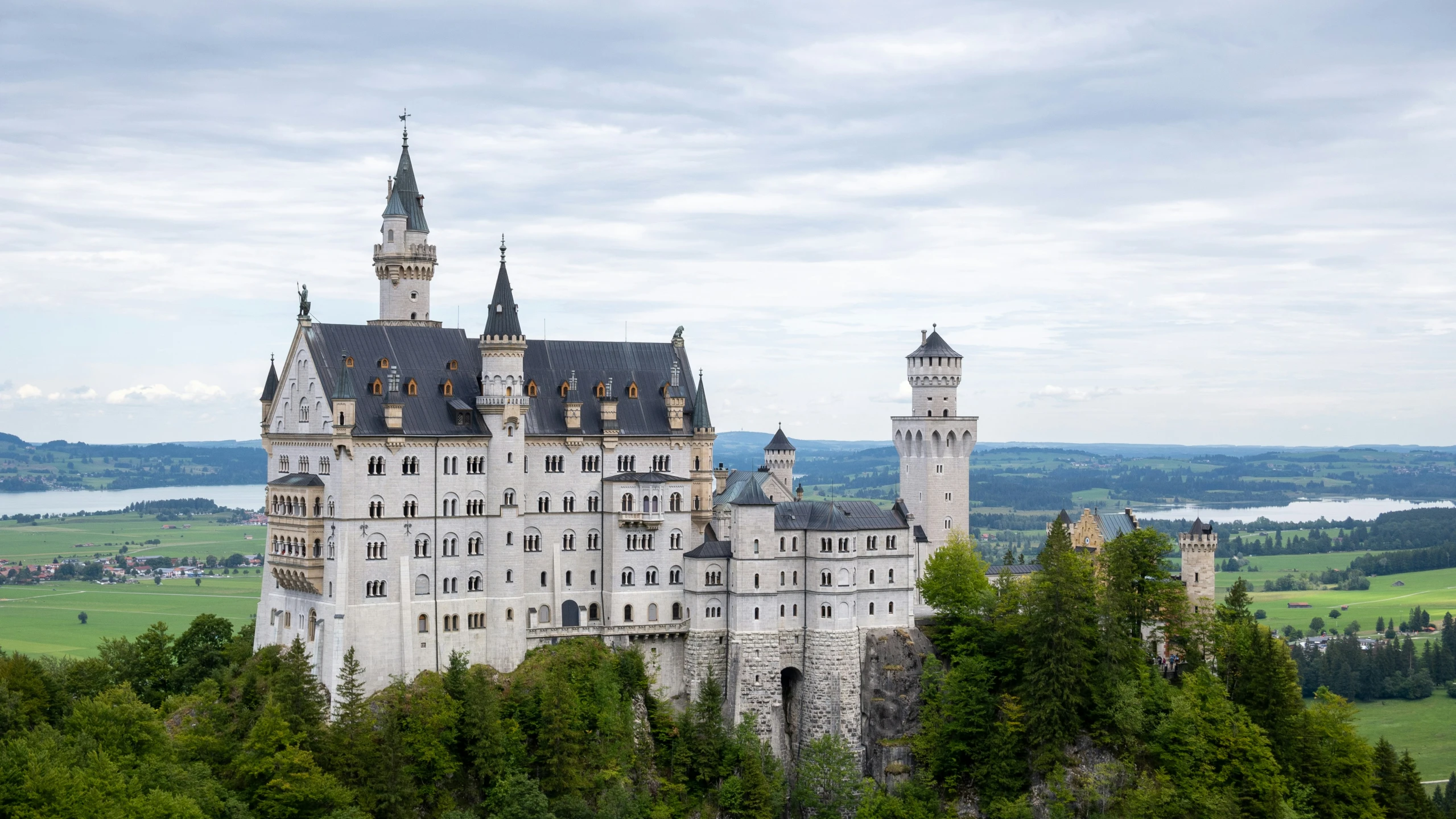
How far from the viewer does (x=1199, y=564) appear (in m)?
106

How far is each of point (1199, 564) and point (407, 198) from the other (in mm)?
59171

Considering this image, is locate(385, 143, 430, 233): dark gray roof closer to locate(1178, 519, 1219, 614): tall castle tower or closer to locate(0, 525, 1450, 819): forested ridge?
locate(0, 525, 1450, 819): forested ridge

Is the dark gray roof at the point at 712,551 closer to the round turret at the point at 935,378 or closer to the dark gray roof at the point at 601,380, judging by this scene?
the dark gray roof at the point at 601,380

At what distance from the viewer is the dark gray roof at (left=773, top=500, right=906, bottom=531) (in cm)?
10100

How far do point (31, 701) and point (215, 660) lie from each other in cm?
1402

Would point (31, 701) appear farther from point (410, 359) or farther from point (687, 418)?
point (687, 418)

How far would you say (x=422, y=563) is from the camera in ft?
305

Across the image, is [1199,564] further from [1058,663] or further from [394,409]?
[394,409]

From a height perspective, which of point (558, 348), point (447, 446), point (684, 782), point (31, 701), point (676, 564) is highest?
point (558, 348)

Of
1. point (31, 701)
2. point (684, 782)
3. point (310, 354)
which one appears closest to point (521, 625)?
point (684, 782)

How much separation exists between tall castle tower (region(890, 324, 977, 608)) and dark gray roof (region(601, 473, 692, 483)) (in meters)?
20.7

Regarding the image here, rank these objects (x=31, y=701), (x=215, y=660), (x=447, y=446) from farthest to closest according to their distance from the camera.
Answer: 1. (x=215, y=660)
2. (x=447, y=446)
3. (x=31, y=701)

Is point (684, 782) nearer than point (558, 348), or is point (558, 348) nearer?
point (684, 782)

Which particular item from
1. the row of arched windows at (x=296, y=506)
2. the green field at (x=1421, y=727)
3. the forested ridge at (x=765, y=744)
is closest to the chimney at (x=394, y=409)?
the row of arched windows at (x=296, y=506)
